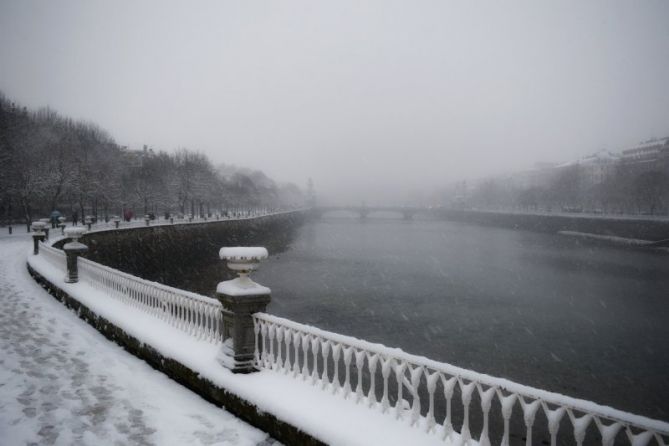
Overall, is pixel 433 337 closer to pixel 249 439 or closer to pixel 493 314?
pixel 493 314

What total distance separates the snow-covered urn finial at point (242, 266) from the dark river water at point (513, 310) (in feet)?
40.1

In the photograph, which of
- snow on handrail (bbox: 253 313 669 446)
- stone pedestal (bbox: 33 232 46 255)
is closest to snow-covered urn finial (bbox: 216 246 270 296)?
snow on handrail (bbox: 253 313 669 446)

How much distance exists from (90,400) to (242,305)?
272cm

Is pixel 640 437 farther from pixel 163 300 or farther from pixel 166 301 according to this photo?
pixel 163 300

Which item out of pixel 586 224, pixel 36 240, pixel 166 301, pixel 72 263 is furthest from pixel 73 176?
pixel 586 224

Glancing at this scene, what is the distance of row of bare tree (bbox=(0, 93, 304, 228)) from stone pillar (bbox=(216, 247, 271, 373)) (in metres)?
38.5

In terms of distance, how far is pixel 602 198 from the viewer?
271 feet

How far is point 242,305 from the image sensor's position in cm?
645

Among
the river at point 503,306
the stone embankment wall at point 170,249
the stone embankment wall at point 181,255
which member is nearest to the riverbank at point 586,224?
the river at point 503,306

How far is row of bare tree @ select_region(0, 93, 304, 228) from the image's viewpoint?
3875cm

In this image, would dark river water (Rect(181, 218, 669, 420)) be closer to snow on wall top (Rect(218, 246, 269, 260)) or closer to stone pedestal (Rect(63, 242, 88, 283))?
stone pedestal (Rect(63, 242, 88, 283))

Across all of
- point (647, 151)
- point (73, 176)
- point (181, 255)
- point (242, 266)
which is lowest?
point (181, 255)

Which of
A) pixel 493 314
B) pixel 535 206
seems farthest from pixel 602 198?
pixel 493 314

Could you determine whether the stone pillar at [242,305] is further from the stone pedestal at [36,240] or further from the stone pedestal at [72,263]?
the stone pedestal at [36,240]
